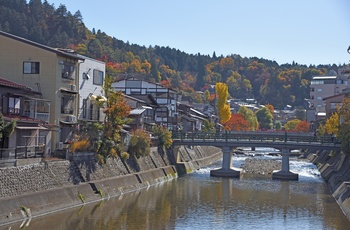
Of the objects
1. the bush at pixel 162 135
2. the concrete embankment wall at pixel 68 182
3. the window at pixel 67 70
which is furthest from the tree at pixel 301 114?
the window at pixel 67 70

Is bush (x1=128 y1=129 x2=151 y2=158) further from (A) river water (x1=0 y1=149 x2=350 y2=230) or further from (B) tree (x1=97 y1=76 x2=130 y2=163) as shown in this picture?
(A) river water (x1=0 y1=149 x2=350 y2=230)

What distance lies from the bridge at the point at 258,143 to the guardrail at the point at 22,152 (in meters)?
24.8

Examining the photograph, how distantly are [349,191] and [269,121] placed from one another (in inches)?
4112

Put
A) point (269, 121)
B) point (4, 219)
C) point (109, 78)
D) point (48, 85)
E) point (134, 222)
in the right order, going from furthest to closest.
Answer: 1. point (269, 121)
2. point (109, 78)
3. point (48, 85)
4. point (134, 222)
5. point (4, 219)

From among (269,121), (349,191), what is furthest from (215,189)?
(269,121)

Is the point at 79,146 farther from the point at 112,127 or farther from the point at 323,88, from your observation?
the point at 323,88

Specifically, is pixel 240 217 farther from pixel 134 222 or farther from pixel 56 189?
pixel 56 189

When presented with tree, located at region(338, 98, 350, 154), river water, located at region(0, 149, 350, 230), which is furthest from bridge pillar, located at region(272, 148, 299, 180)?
tree, located at region(338, 98, 350, 154)

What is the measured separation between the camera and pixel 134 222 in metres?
26.7

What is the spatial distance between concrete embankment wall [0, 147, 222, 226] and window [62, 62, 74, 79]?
19.1 feet

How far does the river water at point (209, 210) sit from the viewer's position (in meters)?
26.3

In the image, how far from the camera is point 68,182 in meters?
30.7

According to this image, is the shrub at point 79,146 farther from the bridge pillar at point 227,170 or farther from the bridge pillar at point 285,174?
the bridge pillar at point 285,174

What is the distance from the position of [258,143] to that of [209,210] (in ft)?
78.4
